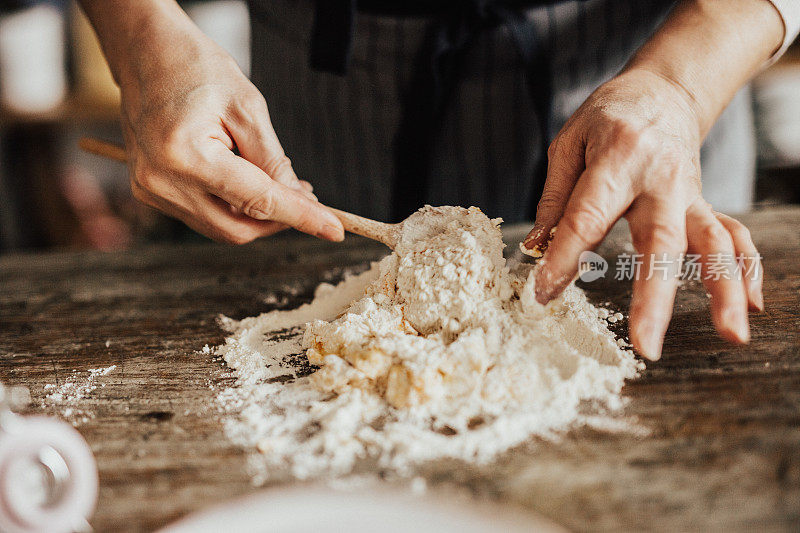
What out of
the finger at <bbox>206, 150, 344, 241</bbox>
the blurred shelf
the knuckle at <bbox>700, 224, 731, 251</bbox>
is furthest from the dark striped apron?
the blurred shelf

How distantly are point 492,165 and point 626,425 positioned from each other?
60 cm

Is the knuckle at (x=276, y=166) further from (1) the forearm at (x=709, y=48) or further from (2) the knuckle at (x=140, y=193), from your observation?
(1) the forearm at (x=709, y=48)

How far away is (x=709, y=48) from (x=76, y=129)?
1928mm

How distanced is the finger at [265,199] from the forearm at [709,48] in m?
→ 0.43

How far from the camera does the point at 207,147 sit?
0.63 metres

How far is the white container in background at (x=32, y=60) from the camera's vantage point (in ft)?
5.27

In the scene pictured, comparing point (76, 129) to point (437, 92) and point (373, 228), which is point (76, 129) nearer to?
point (437, 92)

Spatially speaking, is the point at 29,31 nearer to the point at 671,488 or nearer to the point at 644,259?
the point at 644,259

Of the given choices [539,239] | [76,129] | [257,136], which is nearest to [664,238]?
[539,239]

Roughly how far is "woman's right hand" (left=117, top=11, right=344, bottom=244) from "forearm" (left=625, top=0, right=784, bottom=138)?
46 cm

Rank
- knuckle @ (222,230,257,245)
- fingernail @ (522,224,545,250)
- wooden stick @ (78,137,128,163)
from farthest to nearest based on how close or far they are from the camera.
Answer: wooden stick @ (78,137,128,163) → knuckle @ (222,230,257,245) → fingernail @ (522,224,545,250)

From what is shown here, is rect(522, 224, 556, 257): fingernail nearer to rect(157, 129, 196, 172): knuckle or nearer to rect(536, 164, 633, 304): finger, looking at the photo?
rect(536, 164, 633, 304): finger

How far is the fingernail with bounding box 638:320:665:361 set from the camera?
0.50m

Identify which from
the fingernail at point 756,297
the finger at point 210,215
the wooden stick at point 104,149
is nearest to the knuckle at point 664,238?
the fingernail at point 756,297
